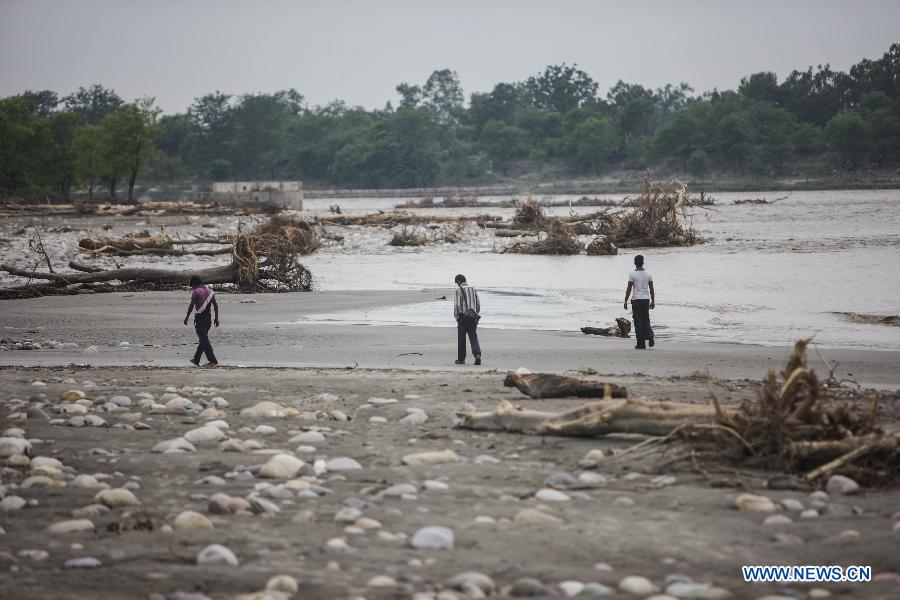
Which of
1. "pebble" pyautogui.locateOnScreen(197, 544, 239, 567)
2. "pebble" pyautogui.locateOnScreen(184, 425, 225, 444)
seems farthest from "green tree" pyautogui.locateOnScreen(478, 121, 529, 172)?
"pebble" pyautogui.locateOnScreen(197, 544, 239, 567)

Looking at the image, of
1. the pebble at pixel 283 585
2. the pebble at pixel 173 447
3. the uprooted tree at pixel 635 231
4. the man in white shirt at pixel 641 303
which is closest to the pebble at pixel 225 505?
the pebble at pixel 283 585

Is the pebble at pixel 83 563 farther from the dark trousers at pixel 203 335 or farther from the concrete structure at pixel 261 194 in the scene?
the concrete structure at pixel 261 194

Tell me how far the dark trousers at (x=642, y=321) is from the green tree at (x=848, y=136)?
456ft

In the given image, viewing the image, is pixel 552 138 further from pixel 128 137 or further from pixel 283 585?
pixel 283 585

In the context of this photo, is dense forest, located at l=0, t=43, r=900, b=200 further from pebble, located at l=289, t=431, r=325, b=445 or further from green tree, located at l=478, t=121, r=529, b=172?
pebble, located at l=289, t=431, r=325, b=445

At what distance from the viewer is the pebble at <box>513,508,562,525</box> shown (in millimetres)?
5398

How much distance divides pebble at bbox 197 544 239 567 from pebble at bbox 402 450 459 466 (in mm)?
2115

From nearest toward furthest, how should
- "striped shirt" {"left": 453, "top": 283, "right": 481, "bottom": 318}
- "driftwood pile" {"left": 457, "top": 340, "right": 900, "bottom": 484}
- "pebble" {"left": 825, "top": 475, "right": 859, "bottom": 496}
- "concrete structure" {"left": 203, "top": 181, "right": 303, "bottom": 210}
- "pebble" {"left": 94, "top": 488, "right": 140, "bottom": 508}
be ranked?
"pebble" {"left": 94, "top": 488, "right": 140, "bottom": 508} → "pebble" {"left": 825, "top": 475, "right": 859, "bottom": 496} → "driftwood pile" {"left": 457, "top": 340, "right": 900, "bottom": 484} → "striped shirt" {"left": 453, "top": 283, "right": 481, "bottom": 318} → "concrete structure" {"left": 203, "top": 181, "right": 303, "bottom": 210}

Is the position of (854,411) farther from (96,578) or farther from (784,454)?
(96,578)

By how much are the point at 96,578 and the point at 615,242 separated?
4167cm

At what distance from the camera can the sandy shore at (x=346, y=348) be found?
A: 41.9 feet

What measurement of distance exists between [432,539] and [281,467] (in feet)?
5.55

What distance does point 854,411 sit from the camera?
6602 millimetres

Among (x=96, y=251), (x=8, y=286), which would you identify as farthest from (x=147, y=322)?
(x=96, y=251)
